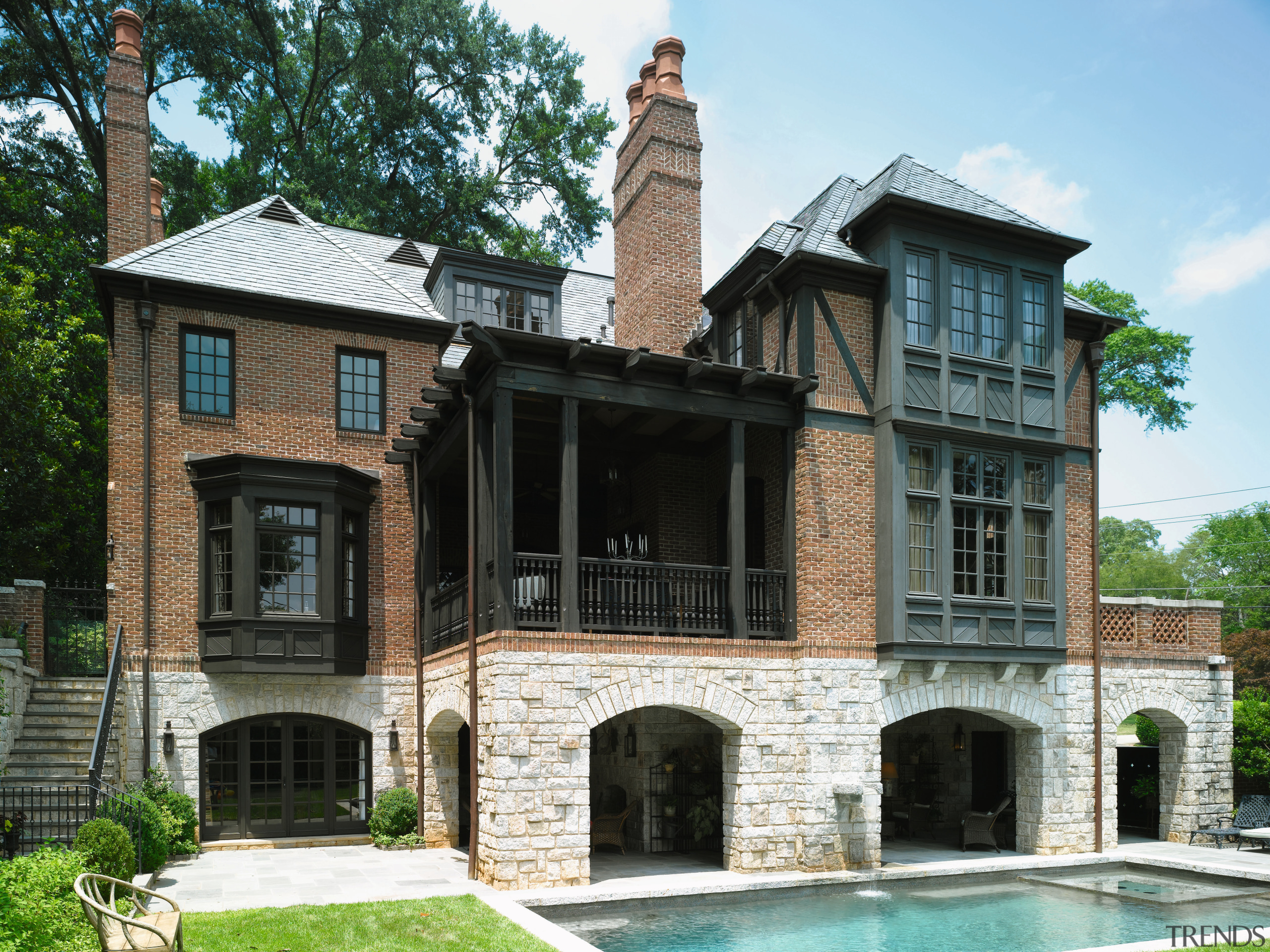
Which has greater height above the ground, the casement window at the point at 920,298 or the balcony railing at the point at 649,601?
the casement window at the point at 920,298

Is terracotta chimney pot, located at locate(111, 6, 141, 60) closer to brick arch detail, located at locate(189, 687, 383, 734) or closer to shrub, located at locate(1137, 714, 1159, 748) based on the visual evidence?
brick arch detail, located at locate(189, 687, 383, 734)

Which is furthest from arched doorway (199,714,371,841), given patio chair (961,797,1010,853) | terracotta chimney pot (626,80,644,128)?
terracotta chimney pot (626,80,644,128)

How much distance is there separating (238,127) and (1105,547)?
2547 inches

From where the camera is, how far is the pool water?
986 centimetres

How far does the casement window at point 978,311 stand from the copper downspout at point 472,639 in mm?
7100

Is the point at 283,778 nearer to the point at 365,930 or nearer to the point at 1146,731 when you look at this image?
the point at 365,930

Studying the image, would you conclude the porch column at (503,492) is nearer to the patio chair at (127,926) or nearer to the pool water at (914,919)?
the pool water at (914,919)

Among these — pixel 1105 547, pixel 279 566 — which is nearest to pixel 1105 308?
pixel 279 566

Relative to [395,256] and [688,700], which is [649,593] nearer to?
[688,700]

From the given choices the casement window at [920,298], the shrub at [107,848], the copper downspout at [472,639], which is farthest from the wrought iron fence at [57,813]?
the casement window at [920,298]

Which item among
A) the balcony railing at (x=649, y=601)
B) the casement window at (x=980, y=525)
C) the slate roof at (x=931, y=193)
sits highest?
the slate roof at (x=931, y=193)

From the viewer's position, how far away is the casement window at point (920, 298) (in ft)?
47.1

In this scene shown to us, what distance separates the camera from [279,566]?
1576 centimetres

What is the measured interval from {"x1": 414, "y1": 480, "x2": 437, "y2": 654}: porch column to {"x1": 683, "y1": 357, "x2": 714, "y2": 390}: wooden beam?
5.37m
